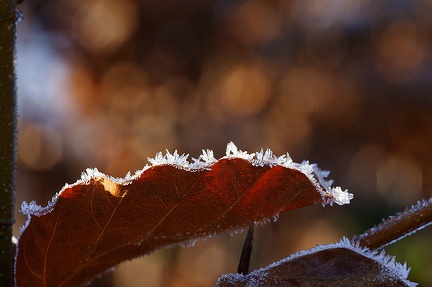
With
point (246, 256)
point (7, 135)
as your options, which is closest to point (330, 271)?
point (246, 256)

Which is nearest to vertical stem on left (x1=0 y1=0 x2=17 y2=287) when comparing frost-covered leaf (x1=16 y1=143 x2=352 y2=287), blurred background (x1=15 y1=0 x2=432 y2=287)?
frost-covered leaf (x1=16 y1=143 x2=352 y2=287)

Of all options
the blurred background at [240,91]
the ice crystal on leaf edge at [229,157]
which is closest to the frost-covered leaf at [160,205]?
the ice crystal on leaf edge at [229,157]

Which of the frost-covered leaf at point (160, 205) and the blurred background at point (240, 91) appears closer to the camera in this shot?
the frost-covered leaf at point (160, 205)

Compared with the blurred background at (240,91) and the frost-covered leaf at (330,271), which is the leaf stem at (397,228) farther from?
the blurred background at (240,91)

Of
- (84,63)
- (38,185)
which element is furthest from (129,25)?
(38,185)

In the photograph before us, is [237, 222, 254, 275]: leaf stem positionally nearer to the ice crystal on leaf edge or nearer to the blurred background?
the ice crystal on leaf edge

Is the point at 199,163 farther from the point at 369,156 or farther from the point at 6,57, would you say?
the point at 369,156

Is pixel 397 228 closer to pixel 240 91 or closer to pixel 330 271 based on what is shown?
pixel 330 271
